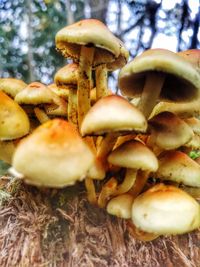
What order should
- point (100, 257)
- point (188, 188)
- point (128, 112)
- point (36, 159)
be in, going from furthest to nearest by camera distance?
point (188, 188) → point (100, 257) → point (128, 112) → point (36, 159)

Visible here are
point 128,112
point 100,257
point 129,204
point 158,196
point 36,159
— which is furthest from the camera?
point 100,257

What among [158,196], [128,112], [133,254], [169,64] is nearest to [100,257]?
[133,254]

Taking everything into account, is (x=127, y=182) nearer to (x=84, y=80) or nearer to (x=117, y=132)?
(x=117, y=132)

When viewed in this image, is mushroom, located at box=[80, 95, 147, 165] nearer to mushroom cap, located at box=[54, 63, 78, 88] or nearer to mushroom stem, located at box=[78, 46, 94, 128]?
mushroom stem, located at box=[78, 46, 94, 128]

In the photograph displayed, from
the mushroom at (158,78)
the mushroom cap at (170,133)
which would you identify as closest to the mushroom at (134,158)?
the mushroom cap at (170,133)

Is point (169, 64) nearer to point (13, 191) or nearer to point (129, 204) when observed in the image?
point (129, 204)

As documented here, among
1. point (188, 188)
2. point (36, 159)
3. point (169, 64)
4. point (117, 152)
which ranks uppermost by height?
point (169, 64)

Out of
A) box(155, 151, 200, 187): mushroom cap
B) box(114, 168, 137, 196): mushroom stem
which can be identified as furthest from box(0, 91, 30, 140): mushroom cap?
box(155, 151, 200, 187): mushroom cap
